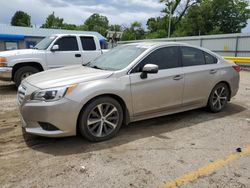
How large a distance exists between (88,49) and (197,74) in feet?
16.6

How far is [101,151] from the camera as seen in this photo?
377 centimetres

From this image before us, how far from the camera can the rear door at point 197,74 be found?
5.10 m

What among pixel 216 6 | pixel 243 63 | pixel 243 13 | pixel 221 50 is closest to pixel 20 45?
pixel 221 50

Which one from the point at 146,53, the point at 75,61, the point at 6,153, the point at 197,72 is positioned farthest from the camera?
the point at 75,61

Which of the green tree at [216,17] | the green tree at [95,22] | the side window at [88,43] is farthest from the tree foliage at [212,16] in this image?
the green tree at [95,22]

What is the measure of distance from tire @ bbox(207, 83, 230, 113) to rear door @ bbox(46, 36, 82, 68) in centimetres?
502

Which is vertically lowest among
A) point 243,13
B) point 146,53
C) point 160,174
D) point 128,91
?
point 160,174

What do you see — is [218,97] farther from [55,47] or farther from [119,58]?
[55,47]

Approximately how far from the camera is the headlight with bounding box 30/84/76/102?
3693 mm

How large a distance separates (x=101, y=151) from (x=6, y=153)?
55.0 inches

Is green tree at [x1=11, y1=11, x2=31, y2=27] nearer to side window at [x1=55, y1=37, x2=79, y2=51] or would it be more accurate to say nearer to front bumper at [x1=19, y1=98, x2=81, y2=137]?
side window at [x1=55, y1=37, x2=79, y2=51]

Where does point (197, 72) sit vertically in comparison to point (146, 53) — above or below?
below

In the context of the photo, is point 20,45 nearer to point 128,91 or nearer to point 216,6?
point 128,91

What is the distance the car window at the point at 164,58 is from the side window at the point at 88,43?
4.79 m
